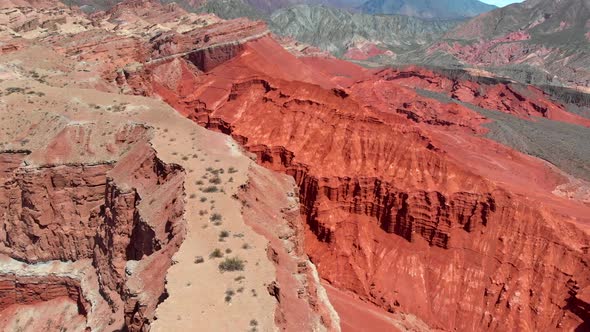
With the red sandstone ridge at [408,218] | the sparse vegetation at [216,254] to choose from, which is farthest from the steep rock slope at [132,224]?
the red sandstone ridge at [408,218]

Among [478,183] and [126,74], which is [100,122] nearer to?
[126,74]

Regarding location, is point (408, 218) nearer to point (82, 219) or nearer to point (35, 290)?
point (82, 219)

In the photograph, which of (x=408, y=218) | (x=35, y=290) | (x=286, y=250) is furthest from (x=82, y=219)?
(x=408, y=218)

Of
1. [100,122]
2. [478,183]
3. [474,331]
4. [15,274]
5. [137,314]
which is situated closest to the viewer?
[137,314]

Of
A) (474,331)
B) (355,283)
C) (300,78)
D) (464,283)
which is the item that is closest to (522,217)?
(464,283)

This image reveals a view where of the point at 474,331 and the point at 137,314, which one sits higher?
the point at 137,314

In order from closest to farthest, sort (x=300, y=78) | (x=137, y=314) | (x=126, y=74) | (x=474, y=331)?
(x=137, y=314) < (x=474, y=331) < (x=126, y=74) < (x=300, y=78)

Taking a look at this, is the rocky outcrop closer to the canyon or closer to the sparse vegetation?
→ the canyon
